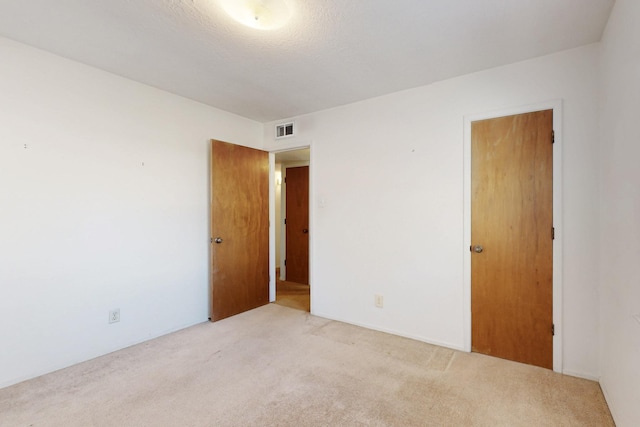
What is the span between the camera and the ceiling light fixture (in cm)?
164

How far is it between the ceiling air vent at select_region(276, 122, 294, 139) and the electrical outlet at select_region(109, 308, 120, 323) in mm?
2625

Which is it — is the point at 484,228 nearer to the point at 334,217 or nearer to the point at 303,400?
the point at 334,217

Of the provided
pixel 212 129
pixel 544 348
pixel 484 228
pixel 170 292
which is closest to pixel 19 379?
pixel 170 292

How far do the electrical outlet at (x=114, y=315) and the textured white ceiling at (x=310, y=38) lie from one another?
211cm

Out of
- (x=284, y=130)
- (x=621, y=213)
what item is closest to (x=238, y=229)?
(x=284, y=130)

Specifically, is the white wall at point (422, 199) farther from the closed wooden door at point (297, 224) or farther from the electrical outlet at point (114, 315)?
the electrical outlet at point (114, 315)

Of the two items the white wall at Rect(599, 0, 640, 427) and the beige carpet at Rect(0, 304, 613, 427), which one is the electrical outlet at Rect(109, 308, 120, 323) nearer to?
the beige carpet at Rect(0, 304, 613, 427)

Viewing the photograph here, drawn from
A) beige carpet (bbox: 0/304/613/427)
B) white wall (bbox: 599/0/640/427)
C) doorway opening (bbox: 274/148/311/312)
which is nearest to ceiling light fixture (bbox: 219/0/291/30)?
white wall (bbox: 599/0/640/427)

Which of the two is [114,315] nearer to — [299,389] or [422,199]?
[299,389]

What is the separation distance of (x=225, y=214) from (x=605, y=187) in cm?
337

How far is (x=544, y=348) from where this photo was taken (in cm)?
233

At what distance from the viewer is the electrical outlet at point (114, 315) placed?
263 centimetres

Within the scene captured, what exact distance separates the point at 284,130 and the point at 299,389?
9.77 ft

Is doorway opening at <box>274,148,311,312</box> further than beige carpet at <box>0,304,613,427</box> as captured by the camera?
Yes
